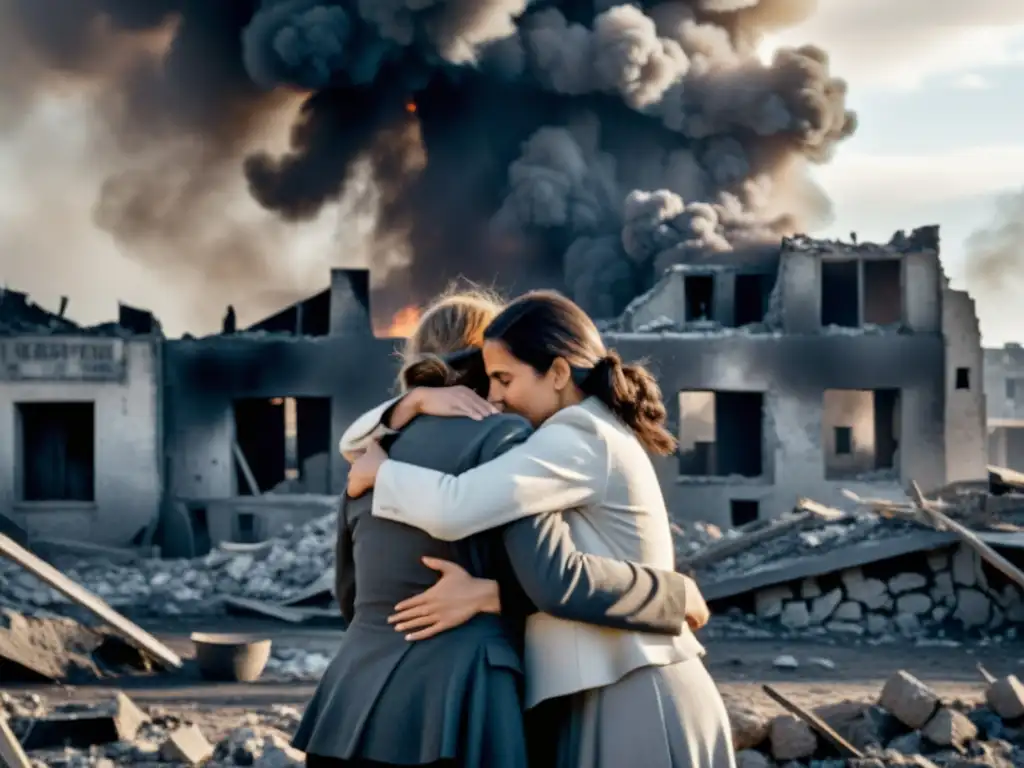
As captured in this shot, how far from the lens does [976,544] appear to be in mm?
12352

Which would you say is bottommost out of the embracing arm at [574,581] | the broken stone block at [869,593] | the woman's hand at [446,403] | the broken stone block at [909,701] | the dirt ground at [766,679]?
the dirt ground at [766,679]

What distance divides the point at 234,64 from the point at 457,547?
41208mm

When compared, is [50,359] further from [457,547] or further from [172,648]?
[457,547]

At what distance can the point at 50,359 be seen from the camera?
21281mm

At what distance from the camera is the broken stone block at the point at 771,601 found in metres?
13.6

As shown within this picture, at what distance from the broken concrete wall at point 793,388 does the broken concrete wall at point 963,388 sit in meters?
0.26

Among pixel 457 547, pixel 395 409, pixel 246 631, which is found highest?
pixel 395 409

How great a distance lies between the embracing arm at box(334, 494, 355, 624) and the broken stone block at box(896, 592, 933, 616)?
1075 cm

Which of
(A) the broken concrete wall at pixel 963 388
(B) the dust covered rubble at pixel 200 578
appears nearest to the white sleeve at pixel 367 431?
(B) the dust covered rubble at pixel 200 578

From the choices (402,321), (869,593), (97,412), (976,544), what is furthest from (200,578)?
(402,321)

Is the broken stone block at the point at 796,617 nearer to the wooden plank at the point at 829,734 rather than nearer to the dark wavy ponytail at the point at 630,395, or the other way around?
the wooden plank at the point at 829,734

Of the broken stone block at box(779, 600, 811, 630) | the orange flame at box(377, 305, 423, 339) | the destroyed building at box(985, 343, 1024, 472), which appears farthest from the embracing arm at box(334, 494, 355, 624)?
the destroyed building at box(985, 343, 1024, 472)

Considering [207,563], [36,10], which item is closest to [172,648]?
[207,563]

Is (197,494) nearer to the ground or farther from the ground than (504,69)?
nearer to the ground
